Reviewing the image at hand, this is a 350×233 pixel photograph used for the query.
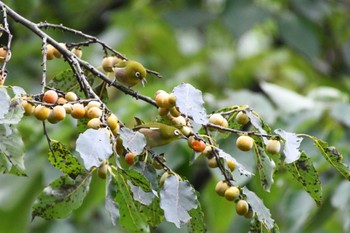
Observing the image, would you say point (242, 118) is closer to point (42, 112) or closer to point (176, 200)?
point (176, 200)

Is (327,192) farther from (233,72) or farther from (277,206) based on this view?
(233,72)

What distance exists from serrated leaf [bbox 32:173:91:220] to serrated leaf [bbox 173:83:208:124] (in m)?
0.15

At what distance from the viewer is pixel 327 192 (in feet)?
6.30

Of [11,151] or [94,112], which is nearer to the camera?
[94,112]

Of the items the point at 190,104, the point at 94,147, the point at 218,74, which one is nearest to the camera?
the point at 94,147

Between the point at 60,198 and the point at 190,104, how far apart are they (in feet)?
0.66

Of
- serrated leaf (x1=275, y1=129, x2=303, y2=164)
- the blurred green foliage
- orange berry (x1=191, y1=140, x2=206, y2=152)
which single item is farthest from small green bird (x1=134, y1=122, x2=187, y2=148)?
the blurred green foliage

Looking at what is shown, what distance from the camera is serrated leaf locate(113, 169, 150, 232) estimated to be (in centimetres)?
100

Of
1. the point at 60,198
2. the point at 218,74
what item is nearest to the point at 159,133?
the point at 60,198

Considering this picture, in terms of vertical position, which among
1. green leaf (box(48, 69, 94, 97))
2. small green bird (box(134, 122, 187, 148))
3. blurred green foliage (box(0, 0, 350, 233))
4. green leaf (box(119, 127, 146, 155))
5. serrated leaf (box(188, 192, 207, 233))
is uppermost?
green leaf (box(119, 127, 146, 155))

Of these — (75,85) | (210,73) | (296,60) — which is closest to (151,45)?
(210,73)

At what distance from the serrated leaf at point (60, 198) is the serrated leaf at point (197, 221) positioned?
14 centimetres

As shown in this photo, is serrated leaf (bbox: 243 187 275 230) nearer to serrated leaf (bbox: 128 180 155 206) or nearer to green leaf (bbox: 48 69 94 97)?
serrated leaf (bbox: 128 180 155 206)

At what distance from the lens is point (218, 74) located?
123 inches
